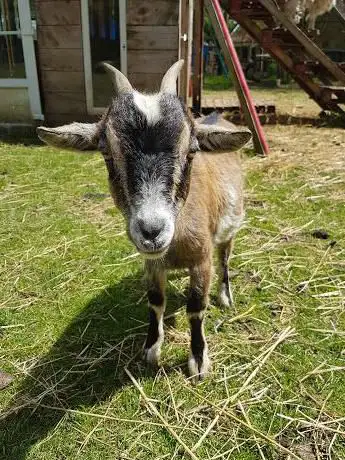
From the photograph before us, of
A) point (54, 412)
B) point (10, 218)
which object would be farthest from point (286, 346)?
point (10, 218)

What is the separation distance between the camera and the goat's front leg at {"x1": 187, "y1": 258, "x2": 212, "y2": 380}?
105 inches

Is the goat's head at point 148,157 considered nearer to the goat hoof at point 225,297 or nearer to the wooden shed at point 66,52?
the goat hoof at point 225,297

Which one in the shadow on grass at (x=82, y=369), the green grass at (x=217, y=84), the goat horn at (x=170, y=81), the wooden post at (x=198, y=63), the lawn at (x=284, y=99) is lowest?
the green grass at (x=217, y=84)

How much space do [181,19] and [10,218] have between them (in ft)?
15.2

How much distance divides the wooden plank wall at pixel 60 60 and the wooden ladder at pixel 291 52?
3.42 m

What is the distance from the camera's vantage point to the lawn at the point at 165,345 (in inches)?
91.2

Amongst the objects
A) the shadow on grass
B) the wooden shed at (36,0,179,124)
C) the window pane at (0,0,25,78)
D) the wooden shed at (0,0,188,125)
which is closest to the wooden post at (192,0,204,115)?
the wooden shed at (0,0,188,125)

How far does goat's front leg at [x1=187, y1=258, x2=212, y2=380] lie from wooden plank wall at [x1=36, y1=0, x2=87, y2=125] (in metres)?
5.88

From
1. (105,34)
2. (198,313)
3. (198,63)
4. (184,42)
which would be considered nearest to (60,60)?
(105,34)

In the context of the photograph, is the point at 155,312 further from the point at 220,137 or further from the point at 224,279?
the point at 220,137

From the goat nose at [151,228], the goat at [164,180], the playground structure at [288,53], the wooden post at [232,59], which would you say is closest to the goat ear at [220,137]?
the goat at [164,180]

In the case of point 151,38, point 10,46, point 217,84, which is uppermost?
point 151,38

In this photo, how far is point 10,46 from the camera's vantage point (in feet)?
25.3

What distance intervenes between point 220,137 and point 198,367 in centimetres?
138
